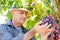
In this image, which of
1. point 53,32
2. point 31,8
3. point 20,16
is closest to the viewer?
point 53,32

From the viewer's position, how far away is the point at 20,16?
1180mm

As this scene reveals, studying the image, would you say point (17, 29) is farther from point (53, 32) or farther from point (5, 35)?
point (53, 32)

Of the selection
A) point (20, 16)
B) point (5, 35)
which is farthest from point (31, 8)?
point (5, 35)

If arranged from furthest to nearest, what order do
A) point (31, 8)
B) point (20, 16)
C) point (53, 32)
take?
point (31, 8) < point (20, 16) < point (53, 32)

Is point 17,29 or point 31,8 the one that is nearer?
point 17,29

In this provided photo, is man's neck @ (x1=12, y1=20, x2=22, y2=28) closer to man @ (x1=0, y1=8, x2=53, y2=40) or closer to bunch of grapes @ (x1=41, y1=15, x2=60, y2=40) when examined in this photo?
man @ (x1=0, y1=8, x2=53, y2=40)

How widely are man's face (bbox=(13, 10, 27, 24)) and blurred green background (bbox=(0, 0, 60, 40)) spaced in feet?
0.17

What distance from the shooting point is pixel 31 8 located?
1324 mm

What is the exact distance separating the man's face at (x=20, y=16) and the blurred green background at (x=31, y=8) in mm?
53

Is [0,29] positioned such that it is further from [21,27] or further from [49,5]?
[49,5]

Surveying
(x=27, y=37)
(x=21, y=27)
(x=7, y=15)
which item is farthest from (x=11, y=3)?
(x=27, y=37)

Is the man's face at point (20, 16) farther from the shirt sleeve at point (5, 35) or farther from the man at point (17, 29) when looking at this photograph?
the shirt sleeve at point (5, 35)

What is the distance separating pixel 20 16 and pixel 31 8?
0.17m

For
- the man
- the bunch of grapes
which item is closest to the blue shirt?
the man
